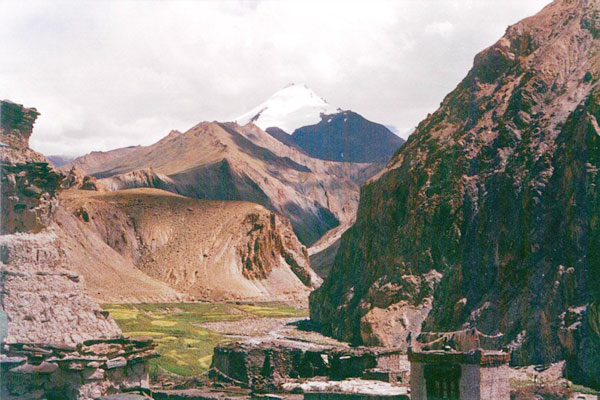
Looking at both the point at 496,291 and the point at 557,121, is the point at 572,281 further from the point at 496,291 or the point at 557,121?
the point at 557,121

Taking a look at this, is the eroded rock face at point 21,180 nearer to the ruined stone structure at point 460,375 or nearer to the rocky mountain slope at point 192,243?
the ruined stone structure at point 460,375

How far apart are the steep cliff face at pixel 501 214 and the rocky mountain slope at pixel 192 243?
58.0 metres

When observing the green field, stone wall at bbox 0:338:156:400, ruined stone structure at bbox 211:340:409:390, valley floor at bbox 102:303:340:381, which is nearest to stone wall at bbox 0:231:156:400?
stone wall at bbox 0:338:156:400

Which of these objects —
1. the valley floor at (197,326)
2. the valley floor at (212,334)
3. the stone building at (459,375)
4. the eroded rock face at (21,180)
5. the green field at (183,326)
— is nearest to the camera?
the stone building at (459,375)

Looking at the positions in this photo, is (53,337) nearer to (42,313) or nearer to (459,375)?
(42,313)

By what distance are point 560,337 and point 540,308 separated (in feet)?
16.3

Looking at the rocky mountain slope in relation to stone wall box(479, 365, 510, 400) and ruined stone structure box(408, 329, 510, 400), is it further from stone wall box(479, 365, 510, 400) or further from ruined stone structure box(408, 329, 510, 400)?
stone wall box(479, 365, 510, 400)

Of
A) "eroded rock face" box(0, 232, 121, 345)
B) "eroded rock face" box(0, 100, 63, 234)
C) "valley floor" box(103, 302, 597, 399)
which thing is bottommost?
"valley floor" box(103, 302, 597, 399)

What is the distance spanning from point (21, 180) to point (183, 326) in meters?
44.5

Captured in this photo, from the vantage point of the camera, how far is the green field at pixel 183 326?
188ft

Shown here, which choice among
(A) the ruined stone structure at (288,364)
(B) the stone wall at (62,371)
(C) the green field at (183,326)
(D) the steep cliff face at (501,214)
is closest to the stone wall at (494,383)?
(A) the ruined stone structure at (288,364)

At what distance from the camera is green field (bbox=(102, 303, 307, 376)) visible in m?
57.2

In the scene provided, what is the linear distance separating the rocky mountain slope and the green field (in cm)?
1354

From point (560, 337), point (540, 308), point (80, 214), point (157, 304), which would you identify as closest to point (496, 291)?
point (540, 308)
